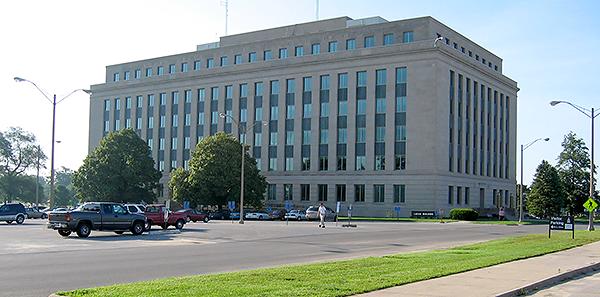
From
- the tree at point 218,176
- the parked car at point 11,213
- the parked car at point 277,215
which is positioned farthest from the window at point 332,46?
the parked car at point 11,213

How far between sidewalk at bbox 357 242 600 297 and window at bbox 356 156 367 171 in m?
60.3

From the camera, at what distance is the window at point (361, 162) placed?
3211 inches

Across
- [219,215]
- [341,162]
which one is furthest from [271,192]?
[219,215]

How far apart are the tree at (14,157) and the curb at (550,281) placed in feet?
369

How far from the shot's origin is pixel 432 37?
79.8 meters

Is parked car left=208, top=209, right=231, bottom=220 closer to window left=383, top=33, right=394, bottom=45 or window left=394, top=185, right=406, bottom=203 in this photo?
window left=394, top=185, right=406, bottom=203

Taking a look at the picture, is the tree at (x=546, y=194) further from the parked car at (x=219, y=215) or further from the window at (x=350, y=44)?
the parked car at (x=219, y=215)

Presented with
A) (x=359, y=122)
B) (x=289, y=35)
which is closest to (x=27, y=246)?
(x=359, y=122)

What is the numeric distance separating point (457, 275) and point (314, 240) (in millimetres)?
15714

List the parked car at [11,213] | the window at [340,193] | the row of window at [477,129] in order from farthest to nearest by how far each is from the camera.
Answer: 1. the window at [340,193]
2. the row of window at [477,129]
3. the parked car at [11,213]

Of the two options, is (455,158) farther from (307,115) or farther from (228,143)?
(228,143)

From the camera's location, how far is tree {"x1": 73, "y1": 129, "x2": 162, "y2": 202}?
78.3 m

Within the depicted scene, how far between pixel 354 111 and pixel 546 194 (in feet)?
99.0

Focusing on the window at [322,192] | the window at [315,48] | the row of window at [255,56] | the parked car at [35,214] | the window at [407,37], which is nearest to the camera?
the parked car at [35,214]
